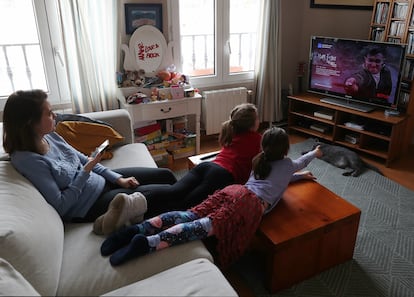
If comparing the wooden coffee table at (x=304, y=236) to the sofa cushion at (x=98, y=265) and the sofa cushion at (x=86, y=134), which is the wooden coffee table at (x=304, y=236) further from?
the sofa cushion at (x=86, y=134)

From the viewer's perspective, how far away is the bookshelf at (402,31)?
10.5 feet

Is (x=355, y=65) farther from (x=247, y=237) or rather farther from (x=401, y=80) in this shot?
(x=247, y=237)

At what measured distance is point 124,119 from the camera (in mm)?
2686

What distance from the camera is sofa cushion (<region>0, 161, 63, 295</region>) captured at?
4.11 feet

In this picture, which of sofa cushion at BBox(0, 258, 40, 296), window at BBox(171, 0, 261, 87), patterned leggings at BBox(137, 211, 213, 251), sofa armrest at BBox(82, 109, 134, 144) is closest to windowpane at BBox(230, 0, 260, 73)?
window at BBox(171, 0, 261, 87)

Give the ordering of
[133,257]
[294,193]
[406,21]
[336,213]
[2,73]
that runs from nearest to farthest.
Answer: [133,257], [336,213], [294,193], [2,73], [406,21]

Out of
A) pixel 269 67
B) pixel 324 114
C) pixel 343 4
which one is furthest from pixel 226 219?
pixel 343 4

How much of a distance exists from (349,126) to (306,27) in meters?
1.47

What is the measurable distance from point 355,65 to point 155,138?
212 centimetres

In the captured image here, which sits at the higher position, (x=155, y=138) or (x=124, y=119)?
(x=124, y=119)

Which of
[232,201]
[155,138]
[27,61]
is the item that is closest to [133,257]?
[232,201]

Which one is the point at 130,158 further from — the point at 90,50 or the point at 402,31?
the point at 402,31

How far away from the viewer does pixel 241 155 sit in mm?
2150

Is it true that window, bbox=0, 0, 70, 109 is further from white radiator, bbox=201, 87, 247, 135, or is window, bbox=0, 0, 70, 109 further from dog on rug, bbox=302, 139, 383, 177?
dog on rug, bbox=302, 139, 383, 177
